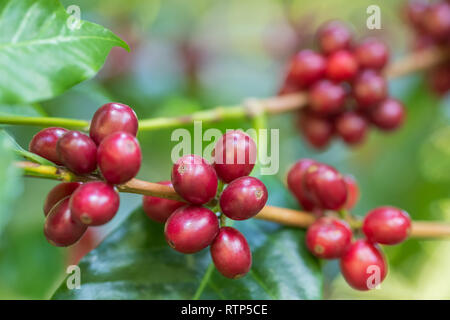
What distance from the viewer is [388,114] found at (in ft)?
4.51

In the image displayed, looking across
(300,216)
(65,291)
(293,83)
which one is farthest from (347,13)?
(65,291)

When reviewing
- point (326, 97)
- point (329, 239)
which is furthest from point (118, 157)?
point (326, 97)

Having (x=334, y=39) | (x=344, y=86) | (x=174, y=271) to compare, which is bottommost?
(x=174, y=271)

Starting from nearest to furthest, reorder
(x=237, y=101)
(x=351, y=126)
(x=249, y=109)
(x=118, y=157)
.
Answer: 1. (x=118, y=157)
2. (x=249, y=109)
3. (x=351, y=126)
4. (x=237, y=101)

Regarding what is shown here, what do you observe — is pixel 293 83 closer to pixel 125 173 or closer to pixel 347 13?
pixel 125 173

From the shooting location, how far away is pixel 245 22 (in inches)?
102

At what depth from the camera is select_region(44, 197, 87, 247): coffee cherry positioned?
0.67 metres

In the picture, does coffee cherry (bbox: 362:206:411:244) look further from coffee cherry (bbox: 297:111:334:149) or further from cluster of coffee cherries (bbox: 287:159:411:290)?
coffee cherry (bbox: 297:111:334:149)

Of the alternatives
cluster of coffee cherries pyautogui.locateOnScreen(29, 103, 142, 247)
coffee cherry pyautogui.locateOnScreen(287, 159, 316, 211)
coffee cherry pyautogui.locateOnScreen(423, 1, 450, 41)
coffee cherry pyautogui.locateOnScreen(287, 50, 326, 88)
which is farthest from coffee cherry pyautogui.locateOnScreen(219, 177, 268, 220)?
coffee cherry pyautogui.locateOnScreen(423, 1, 450, 41)

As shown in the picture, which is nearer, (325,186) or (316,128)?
(325,186)

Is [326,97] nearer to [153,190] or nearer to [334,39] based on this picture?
[334,39]

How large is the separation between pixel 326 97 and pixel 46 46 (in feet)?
2.64

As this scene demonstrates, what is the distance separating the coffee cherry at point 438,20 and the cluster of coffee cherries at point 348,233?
32.5 inches
